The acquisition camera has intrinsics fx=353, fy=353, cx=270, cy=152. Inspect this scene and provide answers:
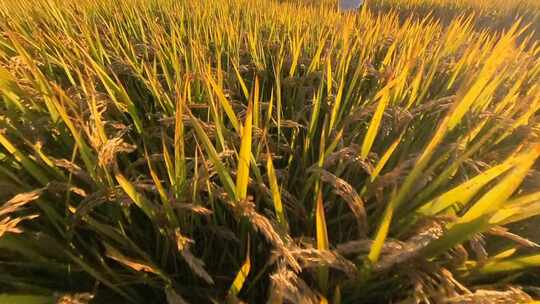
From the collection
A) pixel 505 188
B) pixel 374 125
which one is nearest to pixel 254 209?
pixel 374 125

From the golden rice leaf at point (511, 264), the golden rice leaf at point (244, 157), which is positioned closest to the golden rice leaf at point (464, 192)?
the golden rice leaf at point (511, 264)

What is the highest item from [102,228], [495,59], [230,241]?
[495,59]

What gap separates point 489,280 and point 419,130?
16.9 inches

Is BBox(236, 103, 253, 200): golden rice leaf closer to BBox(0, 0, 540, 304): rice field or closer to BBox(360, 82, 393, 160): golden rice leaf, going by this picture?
BBox(0, 0, 540, 304): rice field

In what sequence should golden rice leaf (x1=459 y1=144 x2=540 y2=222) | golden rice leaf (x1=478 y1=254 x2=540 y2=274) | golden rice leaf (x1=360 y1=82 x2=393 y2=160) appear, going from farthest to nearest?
1. golden rice leaf (x1=360 y1=82 x2=393 y2=160)
2. golden rice leaf (x1=478 y1=254 x2=540 y2=274)
3. golden rice leaf (x1=459 y1=144 x2=540 y2=222)

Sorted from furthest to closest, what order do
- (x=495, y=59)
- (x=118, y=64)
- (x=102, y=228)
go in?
(x=118, y=64), (x=495, y=59), (x=102, y=228)

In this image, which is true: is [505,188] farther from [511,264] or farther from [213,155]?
[213,155]

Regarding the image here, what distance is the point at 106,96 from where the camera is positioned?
2.99 feet

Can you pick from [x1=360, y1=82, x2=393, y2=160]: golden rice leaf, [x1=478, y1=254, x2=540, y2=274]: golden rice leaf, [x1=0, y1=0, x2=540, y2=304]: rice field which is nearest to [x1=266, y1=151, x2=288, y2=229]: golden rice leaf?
[x1=0, y1=0, x2=540, y2=304]: rice field

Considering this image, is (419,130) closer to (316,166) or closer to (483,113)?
(483,113)

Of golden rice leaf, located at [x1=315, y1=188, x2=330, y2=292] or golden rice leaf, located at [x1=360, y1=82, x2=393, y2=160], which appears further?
golden rice leaf, located at [x1=360, y1=82, x2=393, y2=160]

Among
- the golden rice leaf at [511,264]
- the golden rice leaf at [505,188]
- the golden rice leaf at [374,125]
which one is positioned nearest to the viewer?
the golden rice leaf at [505,188]

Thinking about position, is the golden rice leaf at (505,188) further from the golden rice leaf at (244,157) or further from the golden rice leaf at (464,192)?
the golden rice leaf at (244,157)

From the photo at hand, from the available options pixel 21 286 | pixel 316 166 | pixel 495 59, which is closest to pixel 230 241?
pixel 316 166
